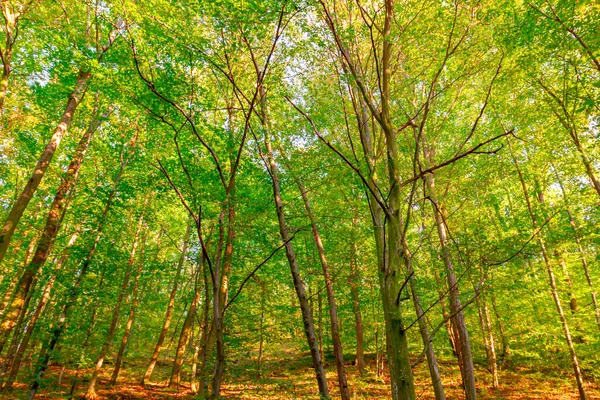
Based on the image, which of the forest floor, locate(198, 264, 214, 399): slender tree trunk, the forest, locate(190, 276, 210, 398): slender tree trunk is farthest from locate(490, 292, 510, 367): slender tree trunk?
locate(198, 264, 214, 399): slender tree trunk

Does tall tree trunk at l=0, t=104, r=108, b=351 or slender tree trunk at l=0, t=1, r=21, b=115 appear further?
tall tree trunk at l=0, t=104, r=108, b=351

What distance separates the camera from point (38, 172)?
6180mm

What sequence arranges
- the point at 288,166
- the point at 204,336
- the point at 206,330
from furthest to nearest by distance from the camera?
the point at 204,336
the point at 288,166
the point at 206,330

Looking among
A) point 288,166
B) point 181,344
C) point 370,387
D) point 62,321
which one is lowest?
point 370,387

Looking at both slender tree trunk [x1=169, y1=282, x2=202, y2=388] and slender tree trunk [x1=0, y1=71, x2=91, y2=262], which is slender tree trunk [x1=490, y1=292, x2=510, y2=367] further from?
slender tree trunk [x1=0, y1=71, x2=91, y2=262]

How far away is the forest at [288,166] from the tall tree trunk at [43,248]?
49mm

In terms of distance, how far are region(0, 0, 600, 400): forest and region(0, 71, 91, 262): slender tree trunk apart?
42mm

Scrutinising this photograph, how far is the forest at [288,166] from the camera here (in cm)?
406

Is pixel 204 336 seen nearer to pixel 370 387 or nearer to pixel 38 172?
pixel 38 172

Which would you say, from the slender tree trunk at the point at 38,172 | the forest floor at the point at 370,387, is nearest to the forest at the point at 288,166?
the slender tree trunk at the point at 38,172

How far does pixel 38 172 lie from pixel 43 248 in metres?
1.64

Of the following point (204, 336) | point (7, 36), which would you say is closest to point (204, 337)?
point (204, 336)

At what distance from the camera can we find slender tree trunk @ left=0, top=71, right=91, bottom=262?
5660 millimetres

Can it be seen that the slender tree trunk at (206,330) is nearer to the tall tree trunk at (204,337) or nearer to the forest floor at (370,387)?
the tall tree trunk at (204,337)
